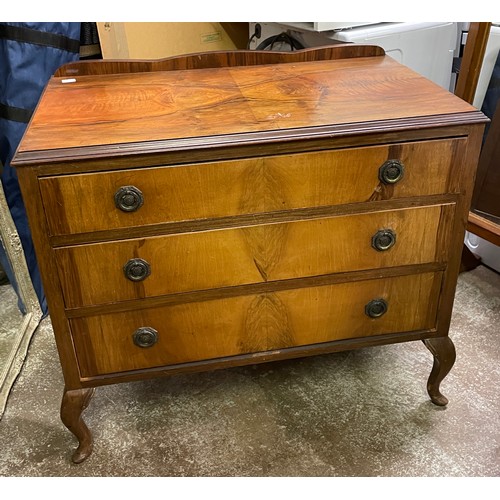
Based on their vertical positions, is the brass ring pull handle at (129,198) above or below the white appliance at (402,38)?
below

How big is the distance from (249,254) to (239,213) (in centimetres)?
9

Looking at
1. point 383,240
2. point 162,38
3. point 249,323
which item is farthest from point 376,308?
point 162,38

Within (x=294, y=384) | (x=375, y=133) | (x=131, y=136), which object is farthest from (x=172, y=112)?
(x=294, y=384)

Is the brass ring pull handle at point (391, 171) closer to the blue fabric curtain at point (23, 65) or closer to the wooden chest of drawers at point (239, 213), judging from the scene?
the wooden chest of drawers at point (239, 213)

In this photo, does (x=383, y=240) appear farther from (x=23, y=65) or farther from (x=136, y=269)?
(x=23, y=65)

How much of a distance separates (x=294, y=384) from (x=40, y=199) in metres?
0.83

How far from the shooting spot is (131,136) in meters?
1.06

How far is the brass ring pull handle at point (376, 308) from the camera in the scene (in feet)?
4.21

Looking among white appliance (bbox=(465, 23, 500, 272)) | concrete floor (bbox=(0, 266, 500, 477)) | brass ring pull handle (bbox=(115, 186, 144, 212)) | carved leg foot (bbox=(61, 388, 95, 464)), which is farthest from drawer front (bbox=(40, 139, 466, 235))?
white appliance (bbox=(465, 23, 500, 272))

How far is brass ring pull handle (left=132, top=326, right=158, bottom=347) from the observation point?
4.01 feet

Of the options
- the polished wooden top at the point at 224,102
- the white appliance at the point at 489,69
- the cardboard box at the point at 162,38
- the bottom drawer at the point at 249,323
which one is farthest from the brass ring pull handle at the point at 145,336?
the white appliance at the point at 489,69

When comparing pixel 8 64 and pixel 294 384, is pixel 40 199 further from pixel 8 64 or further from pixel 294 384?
pixel 294 384

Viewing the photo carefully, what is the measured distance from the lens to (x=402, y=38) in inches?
65.9

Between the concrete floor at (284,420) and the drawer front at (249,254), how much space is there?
427 millimetres
